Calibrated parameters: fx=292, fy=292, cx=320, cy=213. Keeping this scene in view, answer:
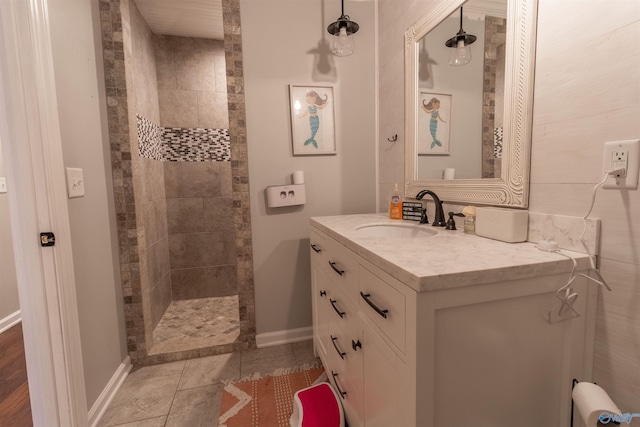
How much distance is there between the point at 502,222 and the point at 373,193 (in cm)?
113

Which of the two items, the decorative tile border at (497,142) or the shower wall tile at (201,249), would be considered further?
the shower wall tile at (201,249)

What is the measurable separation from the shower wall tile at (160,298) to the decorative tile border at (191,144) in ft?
3.49

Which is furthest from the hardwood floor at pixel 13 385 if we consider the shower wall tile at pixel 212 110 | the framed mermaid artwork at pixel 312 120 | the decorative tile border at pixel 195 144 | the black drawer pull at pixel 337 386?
the shower wall tile at pixel 212 110

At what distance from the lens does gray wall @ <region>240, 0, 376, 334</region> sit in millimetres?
1798

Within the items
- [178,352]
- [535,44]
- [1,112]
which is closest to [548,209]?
[535,44]

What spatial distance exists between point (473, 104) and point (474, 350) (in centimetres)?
96

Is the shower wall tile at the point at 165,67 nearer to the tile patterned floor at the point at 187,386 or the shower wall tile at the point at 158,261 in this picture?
the shower wall tile at the point at 158,261

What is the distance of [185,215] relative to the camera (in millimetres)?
2764

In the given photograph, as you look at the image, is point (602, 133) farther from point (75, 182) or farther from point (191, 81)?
point (191, 81)

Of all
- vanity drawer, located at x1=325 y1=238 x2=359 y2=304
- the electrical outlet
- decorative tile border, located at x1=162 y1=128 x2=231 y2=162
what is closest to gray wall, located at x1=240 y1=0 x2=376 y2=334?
vanity drawer, located at x1=325 y1=238 x2=359 y2=304

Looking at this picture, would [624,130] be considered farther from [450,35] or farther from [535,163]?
[450,35]

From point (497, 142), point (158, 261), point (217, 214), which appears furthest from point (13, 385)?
point (497, 142)

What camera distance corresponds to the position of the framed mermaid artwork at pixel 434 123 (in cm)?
138

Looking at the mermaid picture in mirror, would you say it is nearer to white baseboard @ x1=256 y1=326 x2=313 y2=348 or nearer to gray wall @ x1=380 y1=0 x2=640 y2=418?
gray wall @ x1=380 y1=0 x2=640 y2=418
